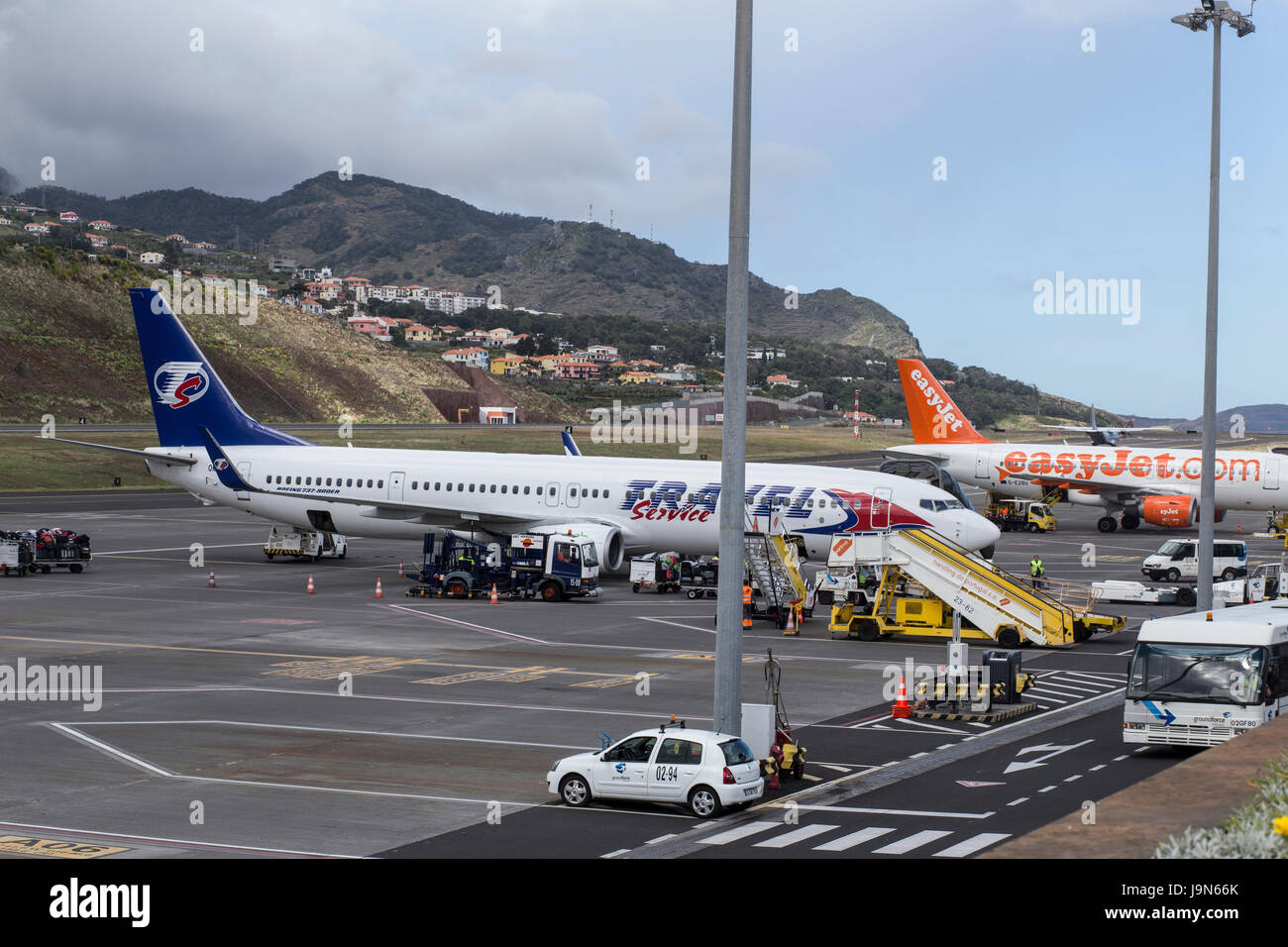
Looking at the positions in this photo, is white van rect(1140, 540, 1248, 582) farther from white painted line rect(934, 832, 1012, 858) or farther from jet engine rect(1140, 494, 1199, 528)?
white painted line rect(934, 832, 1012, 858)

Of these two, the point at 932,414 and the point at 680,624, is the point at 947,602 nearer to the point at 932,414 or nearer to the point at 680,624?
the point at 680,624

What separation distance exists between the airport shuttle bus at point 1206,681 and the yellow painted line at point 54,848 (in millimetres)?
17401

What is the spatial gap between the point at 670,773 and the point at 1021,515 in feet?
216

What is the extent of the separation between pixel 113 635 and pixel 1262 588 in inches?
1569

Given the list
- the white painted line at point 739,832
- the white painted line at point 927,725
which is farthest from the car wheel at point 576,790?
the white painted line at point 927,725

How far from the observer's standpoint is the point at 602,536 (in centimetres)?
5253

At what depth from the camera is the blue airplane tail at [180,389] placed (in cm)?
5912

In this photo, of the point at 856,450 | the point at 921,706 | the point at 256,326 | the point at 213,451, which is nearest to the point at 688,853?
the point at 921,706

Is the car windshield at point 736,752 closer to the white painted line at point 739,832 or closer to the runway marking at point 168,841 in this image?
the white painted line at point 739,832

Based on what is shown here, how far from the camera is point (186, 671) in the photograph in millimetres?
33875

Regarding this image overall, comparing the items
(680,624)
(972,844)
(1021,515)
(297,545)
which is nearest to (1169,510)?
(1021,515)

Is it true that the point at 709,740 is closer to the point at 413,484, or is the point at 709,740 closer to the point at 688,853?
the point at 688,853

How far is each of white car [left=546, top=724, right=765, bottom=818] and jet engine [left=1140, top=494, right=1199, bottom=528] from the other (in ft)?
207

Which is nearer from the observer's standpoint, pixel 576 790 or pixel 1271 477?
pixel 576 790
